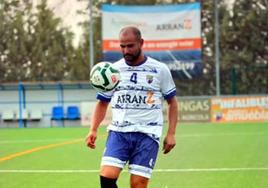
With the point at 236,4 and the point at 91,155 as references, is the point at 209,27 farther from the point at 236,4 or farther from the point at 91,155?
the point at 91,155

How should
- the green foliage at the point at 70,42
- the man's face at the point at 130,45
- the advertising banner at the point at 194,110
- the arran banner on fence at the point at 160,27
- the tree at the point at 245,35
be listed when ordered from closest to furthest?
the man's face at the point at 130,45
the arran banner on fence at the point at 160,27
the advertising banner at the point at 194,110
the tree at the point at 245,35
the green foliage at the point at 70,42

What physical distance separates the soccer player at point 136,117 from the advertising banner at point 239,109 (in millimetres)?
23189

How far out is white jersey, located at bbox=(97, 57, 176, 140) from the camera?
5816 millimetres

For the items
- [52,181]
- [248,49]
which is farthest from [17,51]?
[52,181]

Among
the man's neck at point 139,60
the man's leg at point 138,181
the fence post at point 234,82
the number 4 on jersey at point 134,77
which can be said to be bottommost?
the fence post at point 234,82

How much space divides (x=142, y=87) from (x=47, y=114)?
2891 cm

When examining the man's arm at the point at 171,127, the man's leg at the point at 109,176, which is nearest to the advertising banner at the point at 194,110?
the man's arm at the point at 171,127

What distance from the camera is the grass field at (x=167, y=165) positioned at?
9.12 metres

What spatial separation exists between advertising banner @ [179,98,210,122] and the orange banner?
269 cm

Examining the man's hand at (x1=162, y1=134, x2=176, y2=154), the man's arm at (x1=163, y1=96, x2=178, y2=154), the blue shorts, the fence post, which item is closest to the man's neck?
the man's arm at (x1=163, y1=96, x2=178, y2=154)

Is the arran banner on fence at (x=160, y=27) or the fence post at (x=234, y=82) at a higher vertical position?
the arran banner on fence at (x=160, y=27)

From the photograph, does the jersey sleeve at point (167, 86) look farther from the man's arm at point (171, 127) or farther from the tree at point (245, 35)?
the tree at point (245, 35)

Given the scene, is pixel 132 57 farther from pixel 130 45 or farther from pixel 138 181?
pixel 138 181

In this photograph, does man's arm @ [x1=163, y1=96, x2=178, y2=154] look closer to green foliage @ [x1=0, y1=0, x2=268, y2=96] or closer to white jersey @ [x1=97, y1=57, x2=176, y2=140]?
white jersey @ [x1=97, y1=57, x2=176, y2=140]
